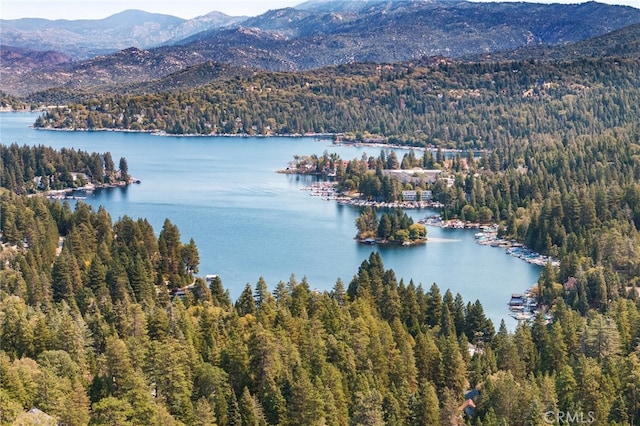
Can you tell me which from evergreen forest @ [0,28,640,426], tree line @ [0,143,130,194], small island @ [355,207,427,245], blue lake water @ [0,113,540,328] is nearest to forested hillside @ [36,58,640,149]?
blue lake water @ [0,113,540,328]

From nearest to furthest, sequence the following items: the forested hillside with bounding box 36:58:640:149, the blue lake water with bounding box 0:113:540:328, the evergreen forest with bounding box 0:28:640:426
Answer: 1. the evergreen forest with bounding box 0:28:640:426
2. the blue lake water with bounding box 0:113:540:328
3. the forested hillside with bounding box 36:58:640:149

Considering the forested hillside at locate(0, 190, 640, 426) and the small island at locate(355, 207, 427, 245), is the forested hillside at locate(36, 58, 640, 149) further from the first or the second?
the forested hillside at locate(0, 190, 640, 426)

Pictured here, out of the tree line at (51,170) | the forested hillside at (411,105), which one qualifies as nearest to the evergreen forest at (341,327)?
the tree line at (51,170)

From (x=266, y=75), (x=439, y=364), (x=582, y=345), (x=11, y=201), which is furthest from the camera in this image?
(x=266, y=75)

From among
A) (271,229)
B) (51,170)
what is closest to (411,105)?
(51,170)

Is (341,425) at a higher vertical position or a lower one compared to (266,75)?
lower

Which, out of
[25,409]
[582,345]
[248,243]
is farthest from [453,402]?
[248,243]

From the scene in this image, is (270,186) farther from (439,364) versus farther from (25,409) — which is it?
(25,409)
